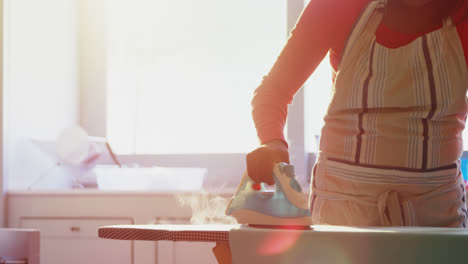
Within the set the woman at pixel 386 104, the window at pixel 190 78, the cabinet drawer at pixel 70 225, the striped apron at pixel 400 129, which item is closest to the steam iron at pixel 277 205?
the woman at pixel 386 104

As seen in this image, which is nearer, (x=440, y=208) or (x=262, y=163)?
(x=262, y=163)

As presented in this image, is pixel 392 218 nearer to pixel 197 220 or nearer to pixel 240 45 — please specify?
pixel 197 220

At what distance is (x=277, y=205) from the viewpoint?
858mm

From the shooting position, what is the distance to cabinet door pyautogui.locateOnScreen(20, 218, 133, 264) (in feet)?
7.08

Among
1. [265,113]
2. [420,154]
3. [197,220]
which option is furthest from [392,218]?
[197,220]

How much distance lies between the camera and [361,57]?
1148 millimetres

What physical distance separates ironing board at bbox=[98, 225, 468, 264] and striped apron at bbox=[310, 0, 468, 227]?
0.31 meters

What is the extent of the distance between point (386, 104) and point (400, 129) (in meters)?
0.06

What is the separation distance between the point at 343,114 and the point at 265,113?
166 millimetres

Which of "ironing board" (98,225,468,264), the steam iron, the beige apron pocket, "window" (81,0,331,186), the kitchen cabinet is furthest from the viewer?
"window" (81,0,331,186)

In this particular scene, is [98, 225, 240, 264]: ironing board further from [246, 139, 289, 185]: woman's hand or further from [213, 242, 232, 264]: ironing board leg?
[246, 139, 289, 185]: woman's hand

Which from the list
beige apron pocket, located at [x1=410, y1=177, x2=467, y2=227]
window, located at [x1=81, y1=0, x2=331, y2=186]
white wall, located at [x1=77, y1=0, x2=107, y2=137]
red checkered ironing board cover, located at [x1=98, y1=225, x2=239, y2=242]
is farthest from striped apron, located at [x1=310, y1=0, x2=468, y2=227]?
white wall, located at [x1=77, y1=0, x2=107, y2=137]

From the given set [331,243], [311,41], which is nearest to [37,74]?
[311,41]

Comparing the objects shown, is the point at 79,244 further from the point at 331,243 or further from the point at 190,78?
the point at 331,243
